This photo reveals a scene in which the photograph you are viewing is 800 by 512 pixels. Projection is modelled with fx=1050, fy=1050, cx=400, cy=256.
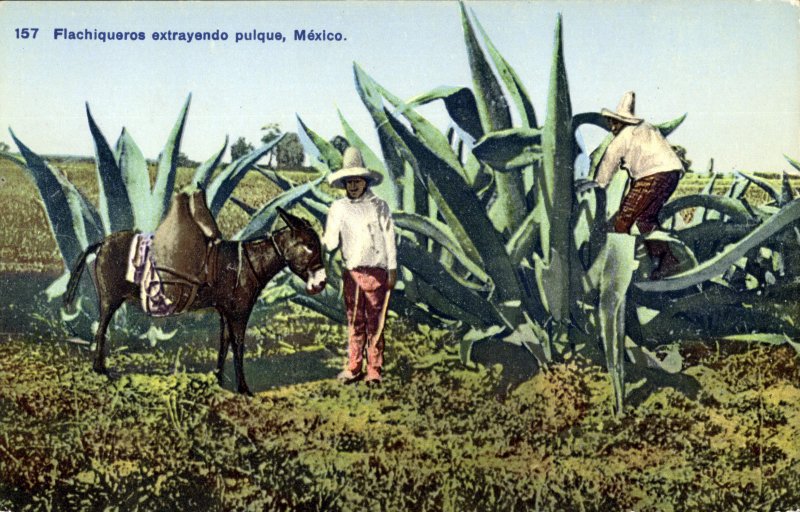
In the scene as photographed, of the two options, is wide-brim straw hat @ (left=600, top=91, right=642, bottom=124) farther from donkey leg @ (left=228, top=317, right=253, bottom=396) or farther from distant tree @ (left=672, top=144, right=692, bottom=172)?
donkey leg @ (left=228, top=317, right=253, bottom=396)

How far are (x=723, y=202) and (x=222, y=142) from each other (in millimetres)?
3027

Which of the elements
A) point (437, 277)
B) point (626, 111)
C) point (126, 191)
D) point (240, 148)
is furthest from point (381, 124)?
point (126, 191)

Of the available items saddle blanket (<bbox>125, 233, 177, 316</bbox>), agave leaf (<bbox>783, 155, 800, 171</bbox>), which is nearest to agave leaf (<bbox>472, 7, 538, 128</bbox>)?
agave leaf (<bbox>783, 155, 800, 171</bbox>)

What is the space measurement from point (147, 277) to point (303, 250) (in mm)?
929

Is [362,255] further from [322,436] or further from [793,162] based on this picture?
[793,162]

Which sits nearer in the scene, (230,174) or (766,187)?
(230,174)

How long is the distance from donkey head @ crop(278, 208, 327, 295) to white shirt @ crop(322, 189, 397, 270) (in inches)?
4.2

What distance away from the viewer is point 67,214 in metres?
6.31

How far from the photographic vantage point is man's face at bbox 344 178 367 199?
624 centimetres

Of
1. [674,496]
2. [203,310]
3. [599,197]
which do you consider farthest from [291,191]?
[674,496]

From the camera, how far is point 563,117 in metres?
6.05

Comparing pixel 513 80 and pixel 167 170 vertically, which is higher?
pixel 513 80

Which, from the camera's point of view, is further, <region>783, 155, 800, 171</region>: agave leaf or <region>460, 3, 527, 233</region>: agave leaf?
<region>783, 155, 800, 171</region>: agave leaf

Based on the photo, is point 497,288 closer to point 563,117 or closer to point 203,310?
point 563,117
